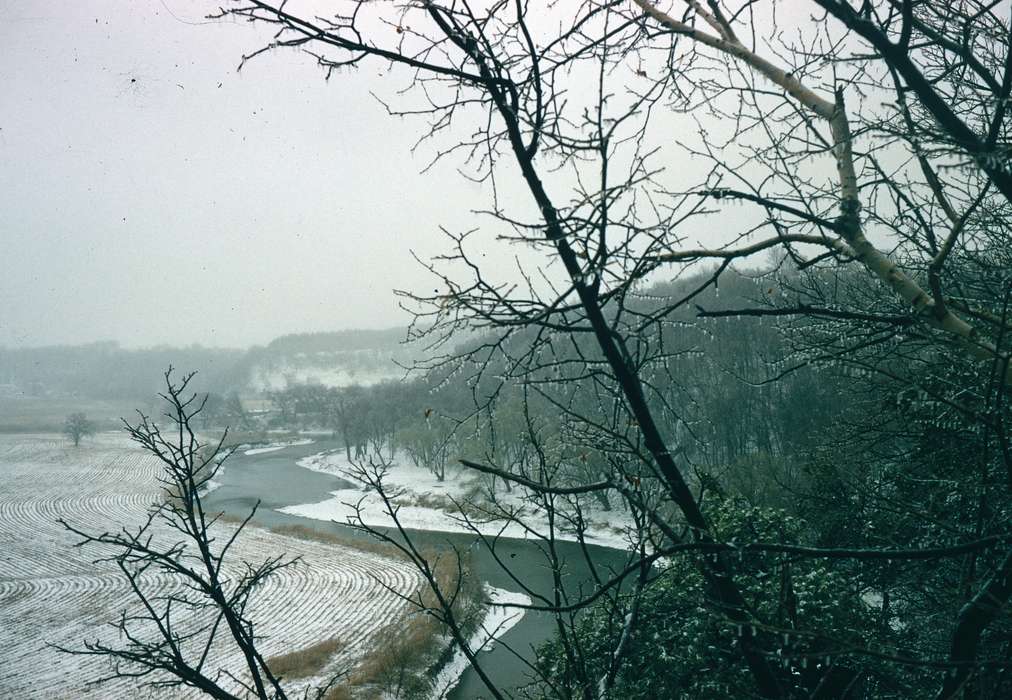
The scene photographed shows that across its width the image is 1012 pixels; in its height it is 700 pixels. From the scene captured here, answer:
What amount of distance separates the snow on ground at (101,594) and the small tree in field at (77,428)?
11704mm

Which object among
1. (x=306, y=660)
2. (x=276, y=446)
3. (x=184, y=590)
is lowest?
(x=184, y=590)

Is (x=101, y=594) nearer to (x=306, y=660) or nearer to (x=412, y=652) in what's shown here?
(x=306, y=660)

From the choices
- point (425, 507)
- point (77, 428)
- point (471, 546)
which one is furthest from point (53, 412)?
point (471, 546)

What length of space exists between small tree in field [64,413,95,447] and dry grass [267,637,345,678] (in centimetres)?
4195

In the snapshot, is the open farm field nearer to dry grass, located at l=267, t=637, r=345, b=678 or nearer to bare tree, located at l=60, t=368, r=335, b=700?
bare tree, located at l=60, t=368, r=335, b=700

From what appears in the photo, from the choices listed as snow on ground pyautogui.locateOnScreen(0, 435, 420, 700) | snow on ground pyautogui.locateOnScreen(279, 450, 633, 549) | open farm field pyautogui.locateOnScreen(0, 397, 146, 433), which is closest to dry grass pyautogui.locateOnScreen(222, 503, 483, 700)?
snow on ground pyautogui.locateOnScreen(0, 435, 420, 700)

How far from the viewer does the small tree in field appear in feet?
150

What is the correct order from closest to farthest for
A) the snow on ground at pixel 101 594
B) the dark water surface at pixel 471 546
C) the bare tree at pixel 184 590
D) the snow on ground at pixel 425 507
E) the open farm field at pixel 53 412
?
the bare tree at pixel 184 590 < the dark water surface at pixel 471 546 < the snow on ground at pixel 101 594 < the snow on ground at pixel 425 507 < the open farm field at pixel 53 412

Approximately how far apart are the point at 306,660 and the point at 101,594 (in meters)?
11.5

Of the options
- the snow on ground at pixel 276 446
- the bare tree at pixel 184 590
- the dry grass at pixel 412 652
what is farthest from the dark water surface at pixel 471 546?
the bare tree at pixel 184 590

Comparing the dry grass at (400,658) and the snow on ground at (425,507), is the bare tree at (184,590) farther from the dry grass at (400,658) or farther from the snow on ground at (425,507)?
the snow on ground at (425,507)

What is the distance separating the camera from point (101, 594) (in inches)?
822

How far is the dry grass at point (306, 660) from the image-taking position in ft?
46.9

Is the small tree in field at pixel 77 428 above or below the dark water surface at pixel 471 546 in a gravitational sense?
above
